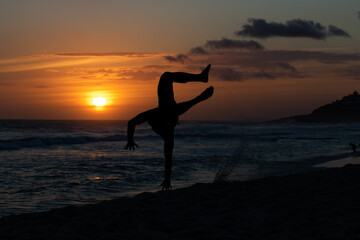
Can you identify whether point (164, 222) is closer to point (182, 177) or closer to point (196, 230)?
point (196, 230)

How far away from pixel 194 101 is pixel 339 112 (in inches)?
4998

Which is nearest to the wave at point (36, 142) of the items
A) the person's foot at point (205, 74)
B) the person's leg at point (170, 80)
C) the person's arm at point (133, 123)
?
the person's arm at point (133, 123)

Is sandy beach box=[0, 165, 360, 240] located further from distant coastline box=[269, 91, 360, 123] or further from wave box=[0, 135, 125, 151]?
distant coastline box=[269, 91, 360, 123]

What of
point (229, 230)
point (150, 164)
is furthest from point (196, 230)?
point (150, 164)

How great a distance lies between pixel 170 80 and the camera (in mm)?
5980

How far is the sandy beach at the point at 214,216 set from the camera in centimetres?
542

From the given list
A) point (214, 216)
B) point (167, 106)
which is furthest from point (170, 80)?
point (214, 216)

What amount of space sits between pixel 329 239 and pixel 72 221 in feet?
12.7

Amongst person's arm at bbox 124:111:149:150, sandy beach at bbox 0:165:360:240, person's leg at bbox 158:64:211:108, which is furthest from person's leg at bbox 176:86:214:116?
sandy beach at bbox 0:165:360:240

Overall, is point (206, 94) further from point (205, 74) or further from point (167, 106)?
point (167, 106)

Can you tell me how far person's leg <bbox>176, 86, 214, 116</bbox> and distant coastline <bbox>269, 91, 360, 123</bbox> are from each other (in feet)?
384

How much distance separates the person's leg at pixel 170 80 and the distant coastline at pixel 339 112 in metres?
117

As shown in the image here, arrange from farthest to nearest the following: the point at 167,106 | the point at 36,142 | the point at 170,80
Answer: the point at 36,142, the point at 167,106, the point at 170,80

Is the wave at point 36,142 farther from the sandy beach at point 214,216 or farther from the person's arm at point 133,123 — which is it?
the person's arm at point 133,123
